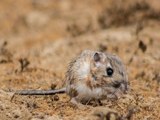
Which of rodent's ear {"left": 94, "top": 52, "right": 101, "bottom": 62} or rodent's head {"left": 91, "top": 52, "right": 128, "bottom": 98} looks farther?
rodent's ear {"left": 94, "top": 52, "right": 101, "bottom": 62}

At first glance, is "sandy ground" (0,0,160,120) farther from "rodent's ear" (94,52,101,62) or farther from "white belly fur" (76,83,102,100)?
"rodent's ear" (94,52,101,62)

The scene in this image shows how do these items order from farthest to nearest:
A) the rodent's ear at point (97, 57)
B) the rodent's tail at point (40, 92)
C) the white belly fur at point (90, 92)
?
the rodent's tail at point (40, 92) → the rodent's ear at point (97, 57) → the white belly fur at point (90, 92)

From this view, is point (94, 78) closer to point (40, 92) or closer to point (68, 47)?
point (40, 92)

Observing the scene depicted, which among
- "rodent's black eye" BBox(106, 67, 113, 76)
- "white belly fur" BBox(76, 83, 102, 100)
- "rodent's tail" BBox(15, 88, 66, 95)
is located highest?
"rodent's black eye" BBox(106, 67, 113, 76)

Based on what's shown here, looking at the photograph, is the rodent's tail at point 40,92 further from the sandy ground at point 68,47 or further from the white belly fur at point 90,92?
the white belly fur at point 90,92

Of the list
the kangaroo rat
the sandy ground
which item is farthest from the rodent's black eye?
the sandy ground

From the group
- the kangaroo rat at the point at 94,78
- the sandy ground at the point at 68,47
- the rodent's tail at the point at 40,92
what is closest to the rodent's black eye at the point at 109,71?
the kangaroo rat at the point at 94,78

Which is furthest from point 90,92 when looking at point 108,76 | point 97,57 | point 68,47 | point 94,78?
point 68,47

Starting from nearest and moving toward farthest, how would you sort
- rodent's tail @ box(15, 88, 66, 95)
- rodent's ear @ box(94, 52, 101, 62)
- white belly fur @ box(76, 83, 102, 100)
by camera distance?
white belly fur @ box(76, 83, 102, 100)
rodent's ear @ box(94, 52, 101, 62)
rodent's tail @ box(15, 88, 66, 95)
